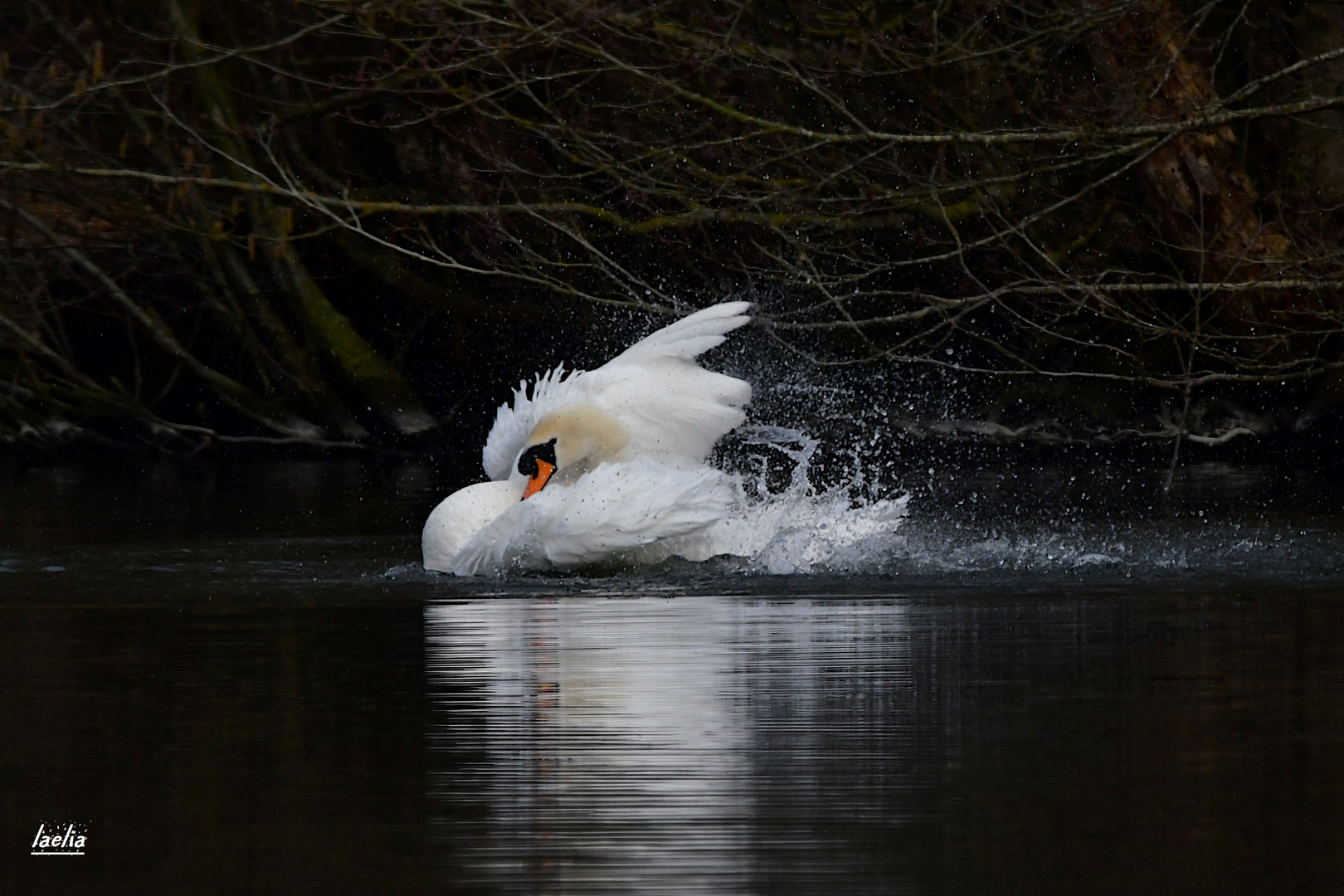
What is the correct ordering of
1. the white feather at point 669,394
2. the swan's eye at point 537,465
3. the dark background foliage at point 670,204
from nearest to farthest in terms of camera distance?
1. the white feather at point 669,394
2. the swan's eye at point 537,465
3. the dark background foliage at point 670,204

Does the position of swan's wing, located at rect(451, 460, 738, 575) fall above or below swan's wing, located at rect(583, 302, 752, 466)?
below

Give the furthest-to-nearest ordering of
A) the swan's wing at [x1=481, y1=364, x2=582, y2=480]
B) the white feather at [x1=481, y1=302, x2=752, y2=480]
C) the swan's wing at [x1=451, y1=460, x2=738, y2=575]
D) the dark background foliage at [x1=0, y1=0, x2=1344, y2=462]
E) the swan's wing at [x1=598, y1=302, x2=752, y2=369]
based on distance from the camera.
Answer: the dark background foliage at [x1=0, y1=0, x2=1344, y2=462] → the swan's wing at [x1=481, y1=364, x2=582, y2=480] → the white feather at [x1=481, y1=302, x2=752, y2=480] → the swan's wing at [x1=598, y1=302, x2=752, y2=369] → the swan's wing at [x1=451, y1=460, x2=738, y2=575]

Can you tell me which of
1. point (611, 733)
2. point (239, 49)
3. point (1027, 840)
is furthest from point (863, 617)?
point (239, 49)

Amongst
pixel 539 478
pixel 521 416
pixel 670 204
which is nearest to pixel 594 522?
pixel 539 478

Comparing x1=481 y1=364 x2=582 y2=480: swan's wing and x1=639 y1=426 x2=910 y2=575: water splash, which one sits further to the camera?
x1=481 y1=364 x2=582 y2=480: swan's wing

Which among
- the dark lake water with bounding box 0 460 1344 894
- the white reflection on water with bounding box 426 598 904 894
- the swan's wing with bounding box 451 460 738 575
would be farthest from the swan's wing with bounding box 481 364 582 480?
the white reflection on water with bounding box 426 598 904 894

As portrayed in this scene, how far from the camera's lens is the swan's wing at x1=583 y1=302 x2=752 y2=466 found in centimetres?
1137

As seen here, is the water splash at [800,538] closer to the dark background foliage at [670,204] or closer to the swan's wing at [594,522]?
the swan's wing at [594,522]

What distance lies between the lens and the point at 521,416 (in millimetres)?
11820

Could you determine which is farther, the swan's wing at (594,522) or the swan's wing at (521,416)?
the swan's wing at (521,416)

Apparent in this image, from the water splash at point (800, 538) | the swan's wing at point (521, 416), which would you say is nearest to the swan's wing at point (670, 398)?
the swan's wing at point (521, 416)

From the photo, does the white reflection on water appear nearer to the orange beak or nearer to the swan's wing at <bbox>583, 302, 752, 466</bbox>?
the orange beak

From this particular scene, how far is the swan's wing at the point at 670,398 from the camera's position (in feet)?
37.3

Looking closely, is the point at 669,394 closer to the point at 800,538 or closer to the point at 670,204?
the point at 800,538
